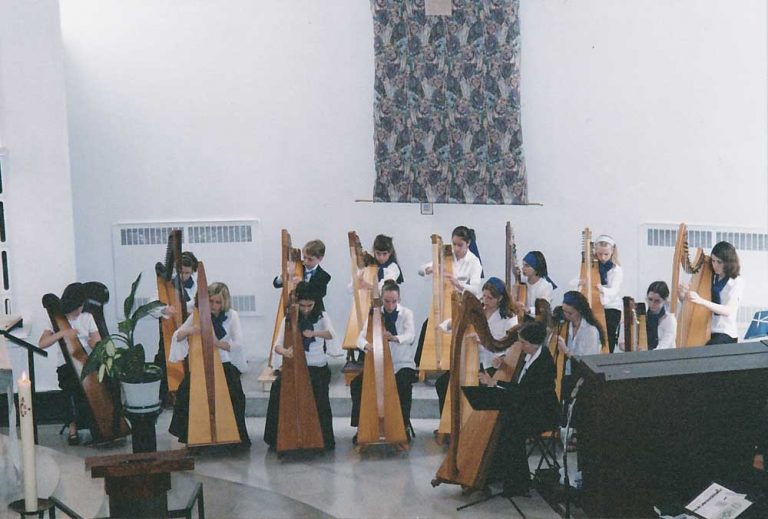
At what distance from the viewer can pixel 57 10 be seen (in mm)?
7508

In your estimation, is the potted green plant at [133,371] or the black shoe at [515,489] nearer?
the black shoe at [515,489]

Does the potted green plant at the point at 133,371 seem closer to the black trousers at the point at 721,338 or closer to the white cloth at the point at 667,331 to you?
the white cloth at the point at 667,331

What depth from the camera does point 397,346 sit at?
712 cm

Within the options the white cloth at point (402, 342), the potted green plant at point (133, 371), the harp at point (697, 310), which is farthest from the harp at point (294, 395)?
the harp at point (697, 310)

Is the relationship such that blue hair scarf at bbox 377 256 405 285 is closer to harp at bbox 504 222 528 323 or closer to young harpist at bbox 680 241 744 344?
harp at bbox 504 222 528 323

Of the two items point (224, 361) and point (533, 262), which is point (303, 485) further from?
point (533, 262)

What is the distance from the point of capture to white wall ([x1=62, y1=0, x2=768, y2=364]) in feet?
27.4

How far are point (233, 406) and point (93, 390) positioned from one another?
0.89 meters

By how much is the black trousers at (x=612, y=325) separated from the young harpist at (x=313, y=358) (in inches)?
77.5

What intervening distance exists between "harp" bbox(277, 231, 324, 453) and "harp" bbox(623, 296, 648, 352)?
1.90 m

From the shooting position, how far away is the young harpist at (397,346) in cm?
703

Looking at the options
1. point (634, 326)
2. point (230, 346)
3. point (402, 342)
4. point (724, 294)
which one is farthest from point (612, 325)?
point (230, 346)

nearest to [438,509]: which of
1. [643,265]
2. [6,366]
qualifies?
[6,366]

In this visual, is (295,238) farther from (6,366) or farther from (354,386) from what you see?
(6,366)
